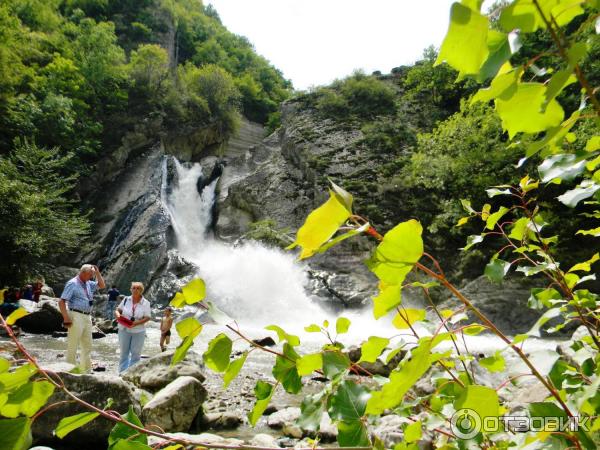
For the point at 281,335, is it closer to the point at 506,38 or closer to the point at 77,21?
the point at 506,38

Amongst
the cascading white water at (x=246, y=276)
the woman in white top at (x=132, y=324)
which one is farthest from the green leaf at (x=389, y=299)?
the cascading white water at (x=246, y=276)

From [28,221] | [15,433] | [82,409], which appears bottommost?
[15,433]

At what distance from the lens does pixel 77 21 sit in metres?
33.7

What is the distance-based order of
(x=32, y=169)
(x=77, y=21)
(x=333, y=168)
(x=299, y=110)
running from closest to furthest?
(x=32, y=169), (x=333, y=168), (x=299, y=110), (x=77, y=21)

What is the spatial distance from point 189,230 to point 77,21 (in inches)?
1050

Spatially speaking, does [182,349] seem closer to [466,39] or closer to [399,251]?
[399,251]

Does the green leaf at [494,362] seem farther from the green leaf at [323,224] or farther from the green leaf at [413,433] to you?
the green leaf at [323,224]

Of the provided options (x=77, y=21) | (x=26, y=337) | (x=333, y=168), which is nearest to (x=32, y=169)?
(x=26, y=337)

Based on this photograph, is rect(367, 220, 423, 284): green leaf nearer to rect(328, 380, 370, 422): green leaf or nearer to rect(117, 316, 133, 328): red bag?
rect(328, 380, 370, 422): green leaf

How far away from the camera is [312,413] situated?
0.69m

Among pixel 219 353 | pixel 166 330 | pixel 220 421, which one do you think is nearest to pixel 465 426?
pixel 219 353

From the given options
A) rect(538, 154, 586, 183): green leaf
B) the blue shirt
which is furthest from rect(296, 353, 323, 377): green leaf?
the blue shirt

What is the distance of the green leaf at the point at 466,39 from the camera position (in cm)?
39

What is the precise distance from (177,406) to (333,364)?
12.4 feet
